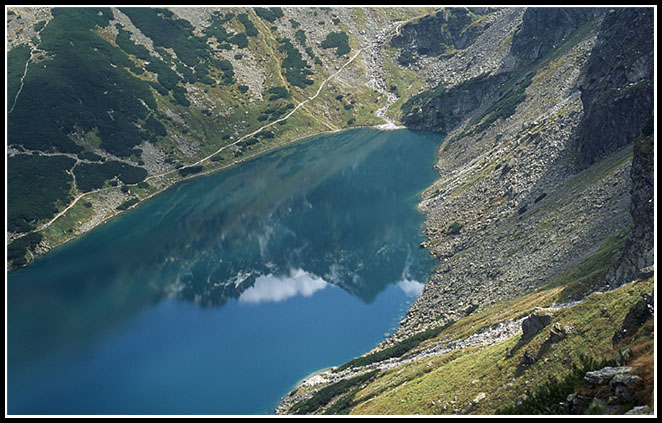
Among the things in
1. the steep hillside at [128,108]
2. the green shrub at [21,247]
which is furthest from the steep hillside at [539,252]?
the green shrub at [21,247]

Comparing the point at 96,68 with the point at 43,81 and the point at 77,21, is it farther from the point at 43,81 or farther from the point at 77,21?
the point at 77,21

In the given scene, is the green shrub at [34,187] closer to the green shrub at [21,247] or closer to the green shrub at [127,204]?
the green shrub at [21,247]

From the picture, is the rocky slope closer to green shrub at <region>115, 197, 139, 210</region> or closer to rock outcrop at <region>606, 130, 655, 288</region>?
rock outcrop at <region>606, 130, 655, 288</region>

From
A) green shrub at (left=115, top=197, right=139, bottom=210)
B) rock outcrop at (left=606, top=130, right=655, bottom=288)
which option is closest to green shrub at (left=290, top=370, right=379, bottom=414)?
rock outcrop at (left=606, top=130, right=655, bottom=288)

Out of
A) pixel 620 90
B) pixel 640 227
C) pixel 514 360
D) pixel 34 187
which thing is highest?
pixel 34 187

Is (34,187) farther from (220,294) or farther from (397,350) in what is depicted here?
(397,350)

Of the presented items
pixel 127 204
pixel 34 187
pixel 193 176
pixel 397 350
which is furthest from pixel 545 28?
pixel 34 187

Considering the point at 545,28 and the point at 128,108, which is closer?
the point at 545,28

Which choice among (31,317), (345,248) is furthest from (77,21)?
(345,248)
